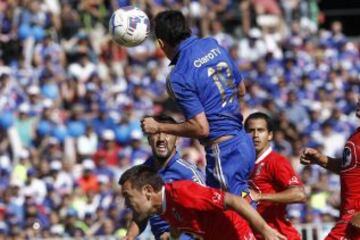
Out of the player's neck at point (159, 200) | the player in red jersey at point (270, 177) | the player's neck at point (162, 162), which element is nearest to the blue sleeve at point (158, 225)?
the player's neck at point (162, 162)

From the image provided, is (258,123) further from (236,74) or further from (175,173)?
(236,74)

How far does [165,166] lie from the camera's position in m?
10.5

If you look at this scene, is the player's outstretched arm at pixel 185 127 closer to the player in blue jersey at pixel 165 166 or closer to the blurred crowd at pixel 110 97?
the player in blue jersey at pixel 165 166

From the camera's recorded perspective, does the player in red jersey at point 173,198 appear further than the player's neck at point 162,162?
No

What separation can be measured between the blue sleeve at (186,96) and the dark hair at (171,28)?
12.7 inches

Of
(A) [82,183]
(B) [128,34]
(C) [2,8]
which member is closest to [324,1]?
(C) [2,8]

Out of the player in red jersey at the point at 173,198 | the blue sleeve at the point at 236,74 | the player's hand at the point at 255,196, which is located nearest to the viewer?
the player in red jersey at the point at 173,198

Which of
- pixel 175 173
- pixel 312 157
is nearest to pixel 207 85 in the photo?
pixel 175 173

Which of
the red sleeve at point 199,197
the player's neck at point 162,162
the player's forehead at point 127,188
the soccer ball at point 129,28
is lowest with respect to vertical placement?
the player's neck at point 162,162

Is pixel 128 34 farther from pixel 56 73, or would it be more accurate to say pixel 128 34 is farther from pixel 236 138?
pixel 56 73

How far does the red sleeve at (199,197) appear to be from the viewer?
8.54 m

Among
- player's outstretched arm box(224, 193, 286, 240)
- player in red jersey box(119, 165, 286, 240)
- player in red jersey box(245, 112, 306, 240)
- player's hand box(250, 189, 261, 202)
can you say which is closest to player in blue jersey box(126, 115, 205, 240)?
player's hand box(250, 189, 261, 202)

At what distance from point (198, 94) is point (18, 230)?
26.8 ft

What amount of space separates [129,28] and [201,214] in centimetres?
232
